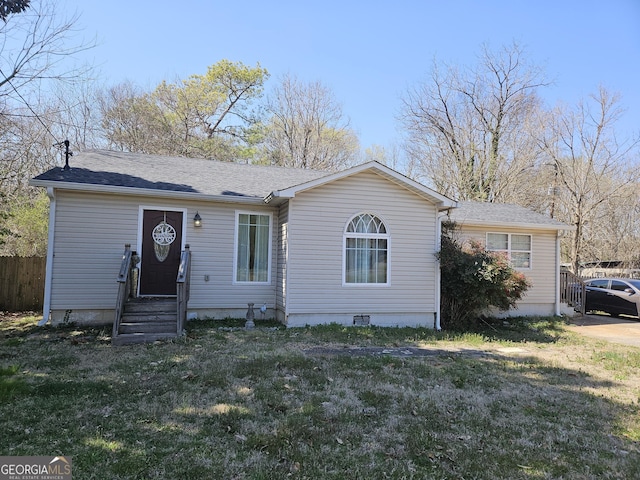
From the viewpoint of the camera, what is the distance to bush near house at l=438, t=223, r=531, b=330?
9.55m

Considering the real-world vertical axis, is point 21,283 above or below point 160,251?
below

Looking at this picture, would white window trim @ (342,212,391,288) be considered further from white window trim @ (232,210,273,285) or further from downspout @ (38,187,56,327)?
downspout @ (38,187,56,327)

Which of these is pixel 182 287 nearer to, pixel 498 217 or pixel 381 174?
pixel 381 174

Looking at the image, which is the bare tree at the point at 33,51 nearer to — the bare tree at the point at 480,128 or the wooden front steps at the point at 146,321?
the wooden front steps at the point at 146,321

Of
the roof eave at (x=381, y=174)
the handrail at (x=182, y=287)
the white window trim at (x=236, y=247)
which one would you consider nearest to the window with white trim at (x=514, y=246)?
the roof eave at (x=381, y=174)

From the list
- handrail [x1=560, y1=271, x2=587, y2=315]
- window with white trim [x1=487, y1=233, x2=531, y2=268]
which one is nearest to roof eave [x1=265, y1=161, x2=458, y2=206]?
window with white trim [x1=487, y1=233, x2=531, y2=268]

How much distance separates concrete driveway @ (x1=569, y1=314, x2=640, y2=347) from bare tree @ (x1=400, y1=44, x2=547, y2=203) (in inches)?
442

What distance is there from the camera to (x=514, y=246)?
12648mm

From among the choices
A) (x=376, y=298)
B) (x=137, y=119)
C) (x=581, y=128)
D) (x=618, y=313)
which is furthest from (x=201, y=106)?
(x=618, y=313)

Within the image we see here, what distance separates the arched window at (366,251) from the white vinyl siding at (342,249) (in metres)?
0.15

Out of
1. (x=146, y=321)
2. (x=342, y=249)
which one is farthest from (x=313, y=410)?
(x=342, y=249)

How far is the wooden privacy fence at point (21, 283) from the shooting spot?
10969 millimetres

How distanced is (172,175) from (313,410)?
7931 millimetres

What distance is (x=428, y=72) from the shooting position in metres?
24.7
